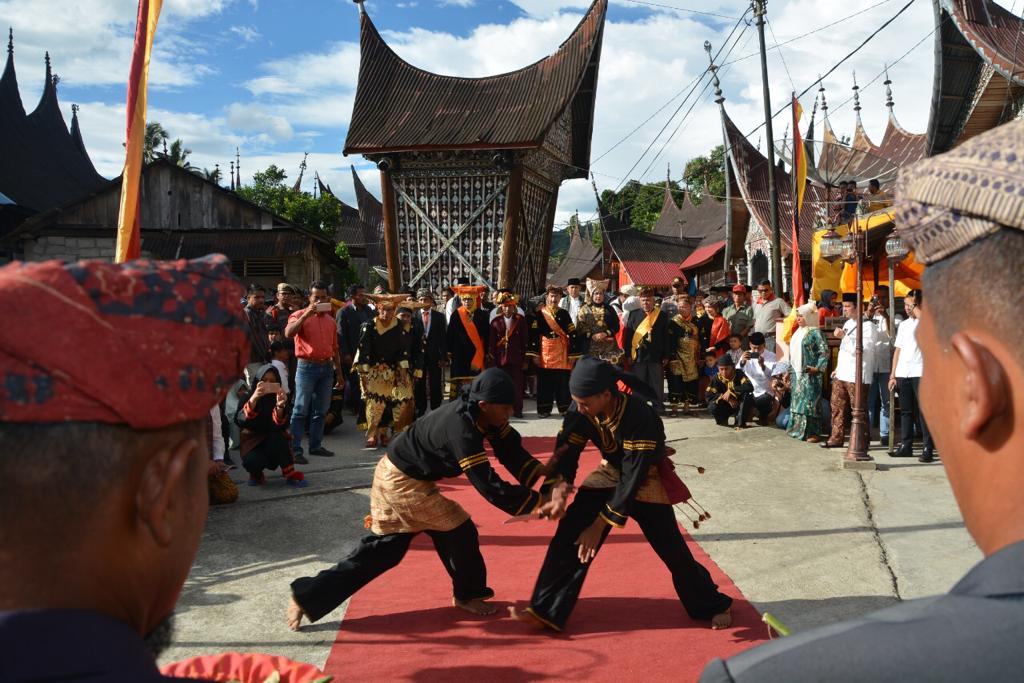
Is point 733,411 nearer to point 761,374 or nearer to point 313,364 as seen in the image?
point 761,374

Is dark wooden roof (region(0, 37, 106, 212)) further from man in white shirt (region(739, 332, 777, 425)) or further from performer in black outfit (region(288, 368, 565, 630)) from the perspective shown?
performer in black outfit (region(288, 368, 565, 630))

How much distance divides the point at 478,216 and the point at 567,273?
113 feet

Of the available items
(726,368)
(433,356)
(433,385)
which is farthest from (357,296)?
(726,368)

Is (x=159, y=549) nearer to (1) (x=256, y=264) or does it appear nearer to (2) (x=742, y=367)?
(2) (x=742, y=367)

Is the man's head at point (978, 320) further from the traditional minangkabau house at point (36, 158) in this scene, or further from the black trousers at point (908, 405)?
the traditional minangkabau house at point (36, 158)

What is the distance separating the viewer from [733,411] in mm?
10703

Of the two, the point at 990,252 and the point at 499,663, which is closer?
the point at 990,252

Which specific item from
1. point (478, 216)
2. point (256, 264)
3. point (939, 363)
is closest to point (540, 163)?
point (478, 216)

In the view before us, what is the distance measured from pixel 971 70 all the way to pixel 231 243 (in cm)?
1653

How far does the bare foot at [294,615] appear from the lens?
4285 millimetres

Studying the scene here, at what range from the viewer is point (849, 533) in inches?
229

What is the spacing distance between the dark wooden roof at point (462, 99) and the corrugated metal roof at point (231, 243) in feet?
21.6

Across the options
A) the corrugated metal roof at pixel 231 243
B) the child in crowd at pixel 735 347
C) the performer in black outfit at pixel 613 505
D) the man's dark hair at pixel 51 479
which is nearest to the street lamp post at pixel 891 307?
the child in crowd at pixel 735 347

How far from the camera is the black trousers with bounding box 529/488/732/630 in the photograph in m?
4.29
